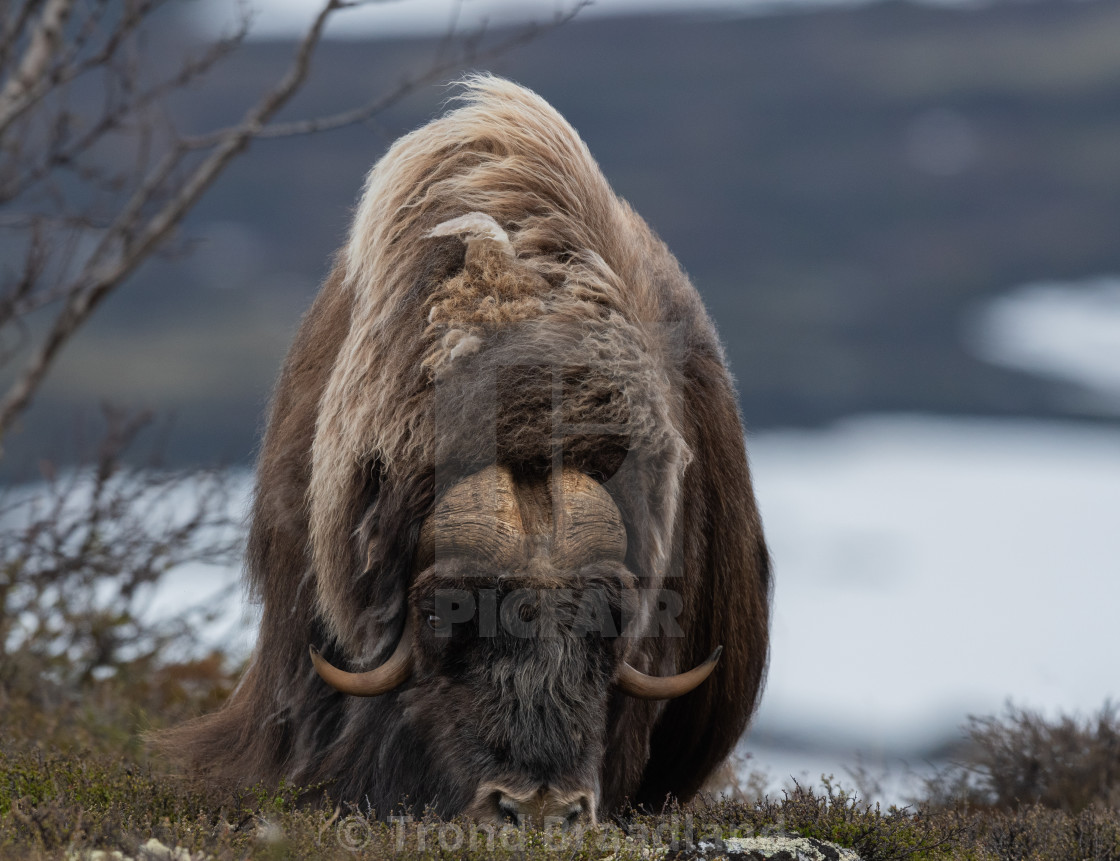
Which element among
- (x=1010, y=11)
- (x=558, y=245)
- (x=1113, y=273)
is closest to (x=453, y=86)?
(x=558, y=245)

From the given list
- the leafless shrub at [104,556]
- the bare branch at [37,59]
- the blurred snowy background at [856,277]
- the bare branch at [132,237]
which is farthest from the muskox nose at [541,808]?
the blurred snowy background at [856,277]

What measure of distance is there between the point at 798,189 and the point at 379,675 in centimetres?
4842

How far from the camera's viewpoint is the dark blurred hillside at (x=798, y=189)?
1510 inches

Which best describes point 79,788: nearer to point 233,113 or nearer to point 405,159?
point 405,159

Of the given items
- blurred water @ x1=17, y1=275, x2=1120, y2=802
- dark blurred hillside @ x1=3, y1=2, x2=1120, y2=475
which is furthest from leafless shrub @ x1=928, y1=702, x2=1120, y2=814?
dark blurred hillside @ x1=3, y1=2, x2=1120, y2=475

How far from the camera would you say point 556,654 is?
276 centimetres

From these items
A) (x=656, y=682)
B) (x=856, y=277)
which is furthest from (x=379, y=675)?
(x=856, y=277)

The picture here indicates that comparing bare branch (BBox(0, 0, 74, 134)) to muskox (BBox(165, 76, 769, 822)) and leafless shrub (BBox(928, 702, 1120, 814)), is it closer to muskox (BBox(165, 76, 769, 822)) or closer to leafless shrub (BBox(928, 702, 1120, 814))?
muskox (BBox(165, 76, 769, 822))

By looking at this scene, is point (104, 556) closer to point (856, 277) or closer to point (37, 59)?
point (37, 59)

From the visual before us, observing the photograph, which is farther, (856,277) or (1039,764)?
(856,277)

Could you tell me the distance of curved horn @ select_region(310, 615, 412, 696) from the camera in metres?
2.99

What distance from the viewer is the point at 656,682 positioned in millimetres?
3062

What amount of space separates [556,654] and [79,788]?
1.17 metres

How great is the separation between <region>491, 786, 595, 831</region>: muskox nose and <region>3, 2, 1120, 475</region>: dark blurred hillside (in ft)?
97.1
